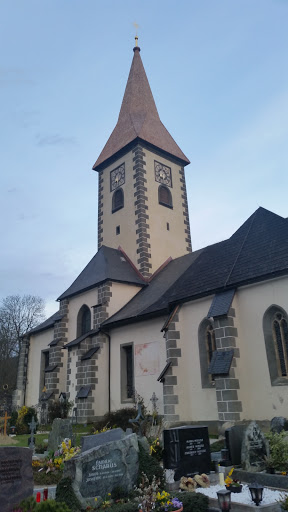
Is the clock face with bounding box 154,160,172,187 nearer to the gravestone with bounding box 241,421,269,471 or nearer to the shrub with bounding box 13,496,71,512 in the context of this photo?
the gravestone with bounding box 241,421,269,471

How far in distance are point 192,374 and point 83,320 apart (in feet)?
29.5

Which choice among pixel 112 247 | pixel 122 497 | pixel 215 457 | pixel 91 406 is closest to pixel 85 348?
pixel 91 406

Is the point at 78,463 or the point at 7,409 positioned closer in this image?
the point at 78,463

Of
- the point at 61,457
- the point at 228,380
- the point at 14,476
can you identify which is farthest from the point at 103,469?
the point at 228,380

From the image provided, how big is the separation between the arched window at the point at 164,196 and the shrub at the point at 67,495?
798 inches

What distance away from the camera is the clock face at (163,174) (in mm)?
25531

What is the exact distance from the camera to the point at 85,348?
19.2 meters

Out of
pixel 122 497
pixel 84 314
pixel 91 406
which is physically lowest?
pixel 122 497

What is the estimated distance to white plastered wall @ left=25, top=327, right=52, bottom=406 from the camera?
969 inches

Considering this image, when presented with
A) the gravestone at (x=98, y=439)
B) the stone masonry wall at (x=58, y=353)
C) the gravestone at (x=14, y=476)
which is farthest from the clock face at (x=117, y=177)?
the gravestone at (x=14, y=476)

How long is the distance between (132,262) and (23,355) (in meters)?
10.4

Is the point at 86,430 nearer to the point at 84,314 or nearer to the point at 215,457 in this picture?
the point at 84,314

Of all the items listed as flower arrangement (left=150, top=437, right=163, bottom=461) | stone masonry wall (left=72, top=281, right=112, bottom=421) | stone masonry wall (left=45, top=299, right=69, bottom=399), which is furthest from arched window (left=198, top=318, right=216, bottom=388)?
stone masonry wall (left=45, top=299, right=69, bottom=399)

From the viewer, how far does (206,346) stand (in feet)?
46.9
